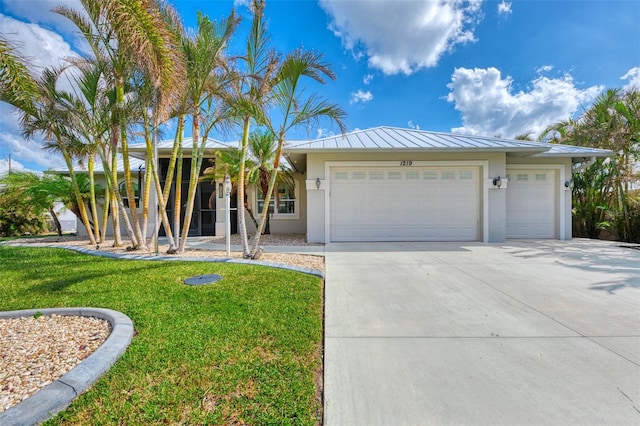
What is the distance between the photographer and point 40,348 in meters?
2.62

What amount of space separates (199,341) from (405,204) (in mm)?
8183

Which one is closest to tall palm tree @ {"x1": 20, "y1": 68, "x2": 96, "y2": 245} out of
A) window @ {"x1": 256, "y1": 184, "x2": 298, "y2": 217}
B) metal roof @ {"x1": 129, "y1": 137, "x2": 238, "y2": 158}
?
metal roof @ {"x1": 129, "y1": 137, "x2": 238, "y2": 158}

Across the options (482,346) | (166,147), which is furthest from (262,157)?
(482,346)

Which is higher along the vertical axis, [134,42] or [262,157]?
[134,42]

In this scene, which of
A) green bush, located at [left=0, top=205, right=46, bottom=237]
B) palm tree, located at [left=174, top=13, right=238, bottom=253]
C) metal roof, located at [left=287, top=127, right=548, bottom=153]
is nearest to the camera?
palm tree, located at [left=174, top=13, right=238, bottom=253]

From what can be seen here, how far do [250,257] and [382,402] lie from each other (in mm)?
4895

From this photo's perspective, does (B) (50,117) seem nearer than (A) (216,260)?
No

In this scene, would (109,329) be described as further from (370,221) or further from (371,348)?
(370,221)

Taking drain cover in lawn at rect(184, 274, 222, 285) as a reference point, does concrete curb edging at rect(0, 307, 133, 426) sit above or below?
below

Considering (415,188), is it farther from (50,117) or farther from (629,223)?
(50,117)

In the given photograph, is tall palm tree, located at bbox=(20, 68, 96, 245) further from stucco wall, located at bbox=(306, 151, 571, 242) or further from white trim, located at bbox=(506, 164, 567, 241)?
white trim, located at bbox=(506, 164, 567, 241)

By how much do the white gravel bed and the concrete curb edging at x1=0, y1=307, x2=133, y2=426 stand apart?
126 millimetres

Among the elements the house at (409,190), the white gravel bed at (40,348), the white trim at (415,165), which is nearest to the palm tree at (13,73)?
the white gravel bed at (40,348)

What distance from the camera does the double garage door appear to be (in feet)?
30.9
